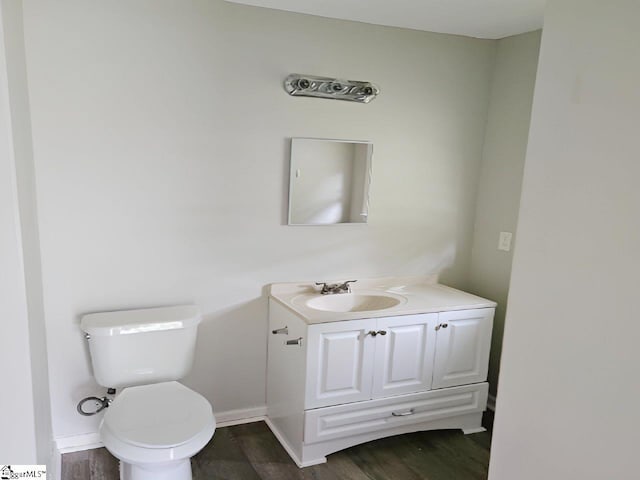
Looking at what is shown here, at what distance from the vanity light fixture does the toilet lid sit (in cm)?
162

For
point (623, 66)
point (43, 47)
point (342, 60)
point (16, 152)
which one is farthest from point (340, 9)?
point (623, 66)

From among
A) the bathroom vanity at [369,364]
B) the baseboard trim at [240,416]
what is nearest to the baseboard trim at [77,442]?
the baseboard trim at [240,416]

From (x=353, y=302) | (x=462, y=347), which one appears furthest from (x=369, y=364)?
(x=462, y=347)

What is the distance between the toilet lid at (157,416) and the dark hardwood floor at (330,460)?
0.44 meters

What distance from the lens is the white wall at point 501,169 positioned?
9.62 ft

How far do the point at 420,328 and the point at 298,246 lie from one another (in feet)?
2.65

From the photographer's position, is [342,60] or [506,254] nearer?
[342,60]

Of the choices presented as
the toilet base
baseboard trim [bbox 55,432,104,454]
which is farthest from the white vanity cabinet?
baseboard trim [bbox 55,432,104,454]

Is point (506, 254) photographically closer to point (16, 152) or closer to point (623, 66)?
point (623, 66)

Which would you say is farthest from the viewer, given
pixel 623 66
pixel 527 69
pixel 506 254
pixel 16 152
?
pixel 506 254

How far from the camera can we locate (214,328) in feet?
9.02

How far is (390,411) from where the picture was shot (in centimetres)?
266

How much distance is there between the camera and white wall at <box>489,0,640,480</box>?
96 cm

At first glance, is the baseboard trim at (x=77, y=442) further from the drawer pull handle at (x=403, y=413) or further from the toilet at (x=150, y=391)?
the drawer pull handle at (x=403, y=413)
